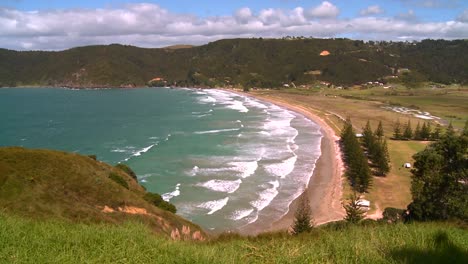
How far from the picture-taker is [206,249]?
26.6 ft

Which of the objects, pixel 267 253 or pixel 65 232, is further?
pixel 65 232

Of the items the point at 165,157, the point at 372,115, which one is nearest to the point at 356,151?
the point at 165,157

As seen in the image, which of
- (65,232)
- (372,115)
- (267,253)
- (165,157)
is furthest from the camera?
(372,115)

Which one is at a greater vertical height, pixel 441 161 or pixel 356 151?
pixel 441 161

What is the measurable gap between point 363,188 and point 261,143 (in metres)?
23.0

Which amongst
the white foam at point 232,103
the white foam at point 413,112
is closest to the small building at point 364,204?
the white foam at point 413,112

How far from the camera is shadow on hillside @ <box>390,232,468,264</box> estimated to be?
24.2 feet

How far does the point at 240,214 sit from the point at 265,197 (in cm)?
439

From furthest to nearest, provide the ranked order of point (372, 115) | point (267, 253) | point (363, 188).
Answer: point (372, 115)
point (363, 188)
point (267, 253)

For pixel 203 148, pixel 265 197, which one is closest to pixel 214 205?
pixel 265 197

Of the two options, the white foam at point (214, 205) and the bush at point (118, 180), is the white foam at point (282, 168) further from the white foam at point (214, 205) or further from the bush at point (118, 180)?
the bush at point (118, 180)

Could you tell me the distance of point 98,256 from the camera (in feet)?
24.0

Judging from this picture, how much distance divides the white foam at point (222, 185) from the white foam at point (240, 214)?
4642mm

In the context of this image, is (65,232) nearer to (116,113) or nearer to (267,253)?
(267,253)
